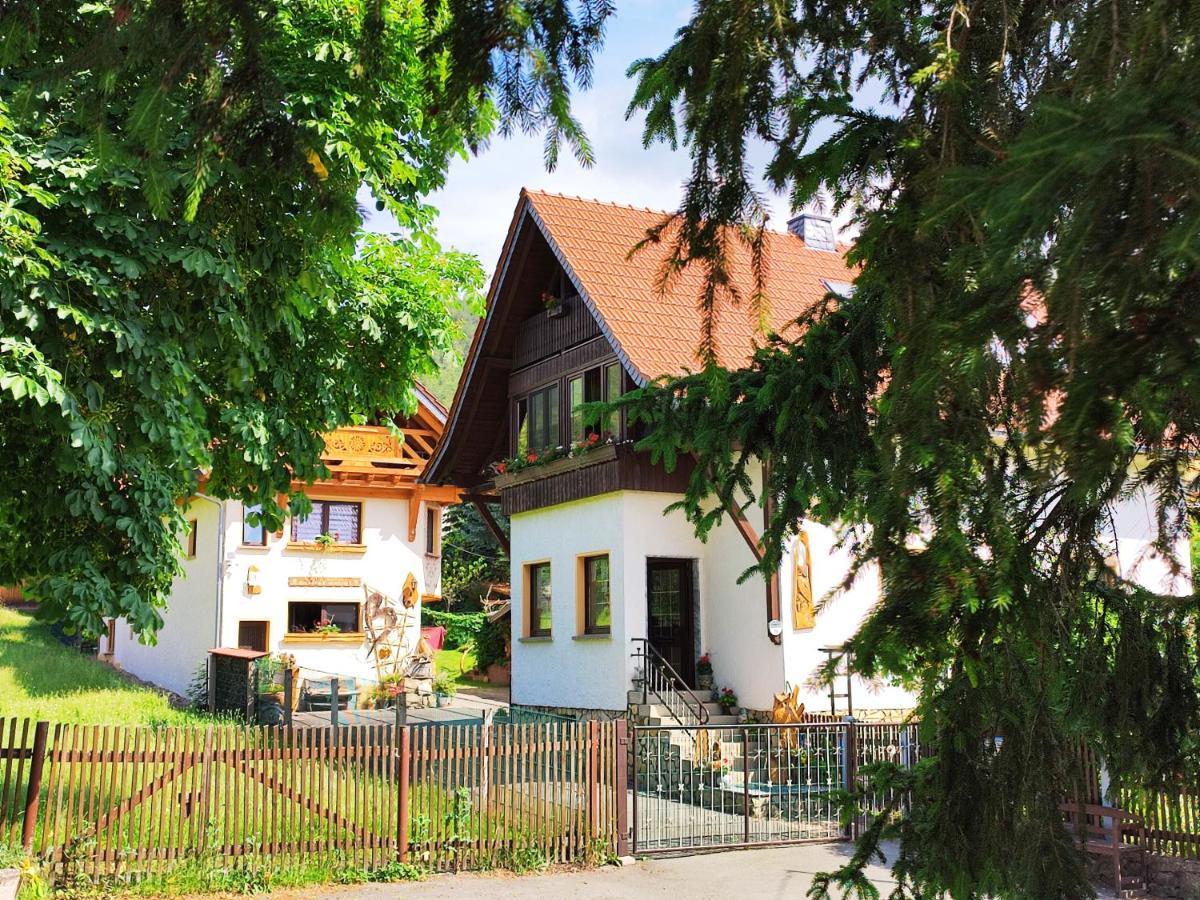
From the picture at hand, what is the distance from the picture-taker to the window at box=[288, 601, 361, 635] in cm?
2528

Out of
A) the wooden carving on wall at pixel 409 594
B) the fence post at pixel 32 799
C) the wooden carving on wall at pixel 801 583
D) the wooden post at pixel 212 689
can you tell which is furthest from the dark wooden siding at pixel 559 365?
the fence post at pixel 32 799

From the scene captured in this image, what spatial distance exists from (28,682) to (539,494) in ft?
40.3

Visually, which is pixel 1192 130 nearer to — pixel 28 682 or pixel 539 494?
pixel 539 494

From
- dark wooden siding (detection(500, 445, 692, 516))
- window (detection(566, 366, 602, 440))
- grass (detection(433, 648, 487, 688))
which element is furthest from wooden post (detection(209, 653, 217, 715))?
window (detection(566, 366, 602, 440))

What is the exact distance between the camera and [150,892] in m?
9.22

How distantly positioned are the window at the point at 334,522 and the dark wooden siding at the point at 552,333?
7.83m

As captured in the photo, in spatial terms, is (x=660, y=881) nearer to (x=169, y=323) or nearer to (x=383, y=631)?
(x=169, y=323)

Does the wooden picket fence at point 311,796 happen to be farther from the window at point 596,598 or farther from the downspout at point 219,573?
the downspout at point 219,573

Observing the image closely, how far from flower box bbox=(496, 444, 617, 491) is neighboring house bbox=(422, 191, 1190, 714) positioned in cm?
4

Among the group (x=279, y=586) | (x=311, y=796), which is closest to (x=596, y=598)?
(x=311, y=796)

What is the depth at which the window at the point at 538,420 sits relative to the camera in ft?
63.3

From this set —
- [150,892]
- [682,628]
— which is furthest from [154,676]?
[150,892]

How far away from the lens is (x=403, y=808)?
33.9 feet

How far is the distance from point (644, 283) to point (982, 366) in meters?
15.9
